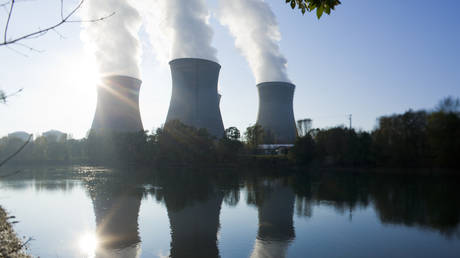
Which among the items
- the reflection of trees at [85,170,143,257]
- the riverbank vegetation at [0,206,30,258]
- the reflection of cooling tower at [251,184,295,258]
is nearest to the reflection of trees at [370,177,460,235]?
the reflection of cooling tower at [251,184,295,258]

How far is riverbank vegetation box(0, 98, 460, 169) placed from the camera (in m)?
19.4

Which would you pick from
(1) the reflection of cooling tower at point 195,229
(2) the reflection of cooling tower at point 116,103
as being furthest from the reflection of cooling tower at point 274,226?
(2) the reflection of cooling tower at point 116,103

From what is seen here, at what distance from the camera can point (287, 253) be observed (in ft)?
17.9

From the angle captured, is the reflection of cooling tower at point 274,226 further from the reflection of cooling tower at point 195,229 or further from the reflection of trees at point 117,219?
the reflection of trees at point 117,219

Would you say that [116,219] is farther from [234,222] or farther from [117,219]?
[234,222]

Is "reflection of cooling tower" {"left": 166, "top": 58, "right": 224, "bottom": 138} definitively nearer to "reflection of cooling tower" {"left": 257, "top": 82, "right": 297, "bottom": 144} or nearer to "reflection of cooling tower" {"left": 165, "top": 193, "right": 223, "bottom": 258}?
"reflection of cooling tower" {"left": 257, "top": 82, "right": 297, "bottom": 144}

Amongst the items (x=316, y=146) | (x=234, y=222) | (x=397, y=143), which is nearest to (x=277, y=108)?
(x=316, y=146)

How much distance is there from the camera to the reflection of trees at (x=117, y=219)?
18.5ft

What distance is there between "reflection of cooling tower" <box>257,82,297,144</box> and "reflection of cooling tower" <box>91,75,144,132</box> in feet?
39.1

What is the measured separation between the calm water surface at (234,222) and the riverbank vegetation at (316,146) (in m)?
8.04

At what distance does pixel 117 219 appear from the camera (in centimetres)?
789

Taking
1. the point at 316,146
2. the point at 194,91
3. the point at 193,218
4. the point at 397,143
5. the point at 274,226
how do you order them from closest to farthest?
the point at 274,226 < the point at 193,218 < the point at 397,143 < the point at 194,91 < the point at 316,146

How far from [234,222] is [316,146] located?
18.7m

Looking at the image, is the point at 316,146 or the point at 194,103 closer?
the point at 194,103
